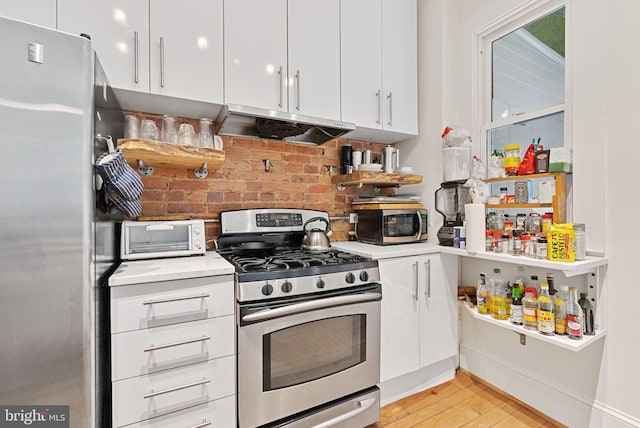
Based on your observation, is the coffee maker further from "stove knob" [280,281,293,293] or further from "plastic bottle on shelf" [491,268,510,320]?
"stove knob" [280,281,293,293]

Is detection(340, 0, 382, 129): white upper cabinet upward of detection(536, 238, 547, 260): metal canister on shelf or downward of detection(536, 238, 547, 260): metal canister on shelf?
upward

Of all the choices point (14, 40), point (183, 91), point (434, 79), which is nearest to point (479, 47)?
point (434, 79)

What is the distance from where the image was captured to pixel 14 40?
842 millimetres

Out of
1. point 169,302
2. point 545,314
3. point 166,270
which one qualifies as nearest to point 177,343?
point 169,302

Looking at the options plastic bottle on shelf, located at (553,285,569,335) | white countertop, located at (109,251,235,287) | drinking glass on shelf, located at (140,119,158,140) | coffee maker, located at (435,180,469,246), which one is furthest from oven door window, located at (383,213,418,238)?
drinking glass on shelf, located at (140,119,158,140)

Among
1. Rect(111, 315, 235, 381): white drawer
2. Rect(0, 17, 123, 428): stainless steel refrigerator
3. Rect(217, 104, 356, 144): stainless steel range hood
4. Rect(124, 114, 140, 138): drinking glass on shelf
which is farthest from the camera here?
Rect(217, 104, 356, 144): stainless steel range hood

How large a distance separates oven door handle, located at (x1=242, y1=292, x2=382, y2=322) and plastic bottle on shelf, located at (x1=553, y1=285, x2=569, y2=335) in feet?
2.88

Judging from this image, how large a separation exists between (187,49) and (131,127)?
49 cm

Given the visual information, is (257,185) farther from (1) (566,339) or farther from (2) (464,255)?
(1) (566,339)

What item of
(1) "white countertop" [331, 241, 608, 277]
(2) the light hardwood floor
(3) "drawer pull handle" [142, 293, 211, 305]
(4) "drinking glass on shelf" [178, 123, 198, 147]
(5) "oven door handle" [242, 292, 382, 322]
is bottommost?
(2) the light hardwood floor

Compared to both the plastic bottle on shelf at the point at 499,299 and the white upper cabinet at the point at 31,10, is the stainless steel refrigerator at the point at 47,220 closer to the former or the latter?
the white upper cabinet at the point at 31,10

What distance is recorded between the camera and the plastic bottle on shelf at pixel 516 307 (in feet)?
5.31

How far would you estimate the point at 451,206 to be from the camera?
2.04 metres

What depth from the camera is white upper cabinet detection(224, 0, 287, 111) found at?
5.32ft
